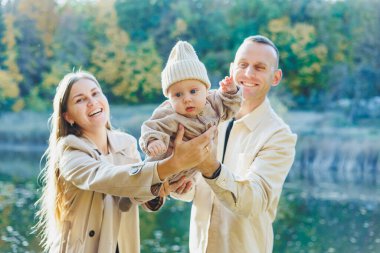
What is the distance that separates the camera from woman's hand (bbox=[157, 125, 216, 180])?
186cm

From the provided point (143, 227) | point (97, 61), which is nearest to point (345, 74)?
point (97, 61)

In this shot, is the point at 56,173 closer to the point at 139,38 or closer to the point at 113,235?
the point at 113,235

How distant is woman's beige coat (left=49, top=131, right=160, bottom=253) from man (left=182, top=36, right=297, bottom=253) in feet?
0.82

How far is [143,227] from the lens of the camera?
34.5 feet

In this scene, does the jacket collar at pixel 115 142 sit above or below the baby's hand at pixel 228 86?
below

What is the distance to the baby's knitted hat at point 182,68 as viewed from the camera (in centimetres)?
191

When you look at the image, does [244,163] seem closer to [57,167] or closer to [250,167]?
[250,167]

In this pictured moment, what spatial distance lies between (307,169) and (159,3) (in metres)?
5.87

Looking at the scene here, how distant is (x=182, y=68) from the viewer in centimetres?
192

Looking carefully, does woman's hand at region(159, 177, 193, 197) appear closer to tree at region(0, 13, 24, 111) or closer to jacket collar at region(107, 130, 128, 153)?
jacket collar at region(107, 130, 128, 153)

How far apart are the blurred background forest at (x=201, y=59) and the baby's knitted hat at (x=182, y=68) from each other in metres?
13.5

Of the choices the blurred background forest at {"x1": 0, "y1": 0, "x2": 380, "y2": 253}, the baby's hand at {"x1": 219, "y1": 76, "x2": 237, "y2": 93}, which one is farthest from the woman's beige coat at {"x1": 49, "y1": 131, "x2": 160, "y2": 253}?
the blurred background forest at {"x1": 0, "y1": 0, "x2": 380, "y2": 253}

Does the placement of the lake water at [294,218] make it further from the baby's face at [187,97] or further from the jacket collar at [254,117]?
the baby's face at [187,97]

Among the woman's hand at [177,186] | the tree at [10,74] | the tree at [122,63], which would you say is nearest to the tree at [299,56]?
the tree at [122,63]
